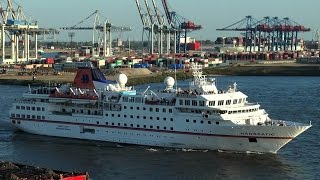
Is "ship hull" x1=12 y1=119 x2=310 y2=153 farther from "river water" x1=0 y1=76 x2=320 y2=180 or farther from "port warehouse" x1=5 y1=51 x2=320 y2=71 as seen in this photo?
"port warehouse" x1=5 y1=51 x2=320 y2=71

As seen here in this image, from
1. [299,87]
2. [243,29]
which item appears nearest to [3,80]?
[299,87]

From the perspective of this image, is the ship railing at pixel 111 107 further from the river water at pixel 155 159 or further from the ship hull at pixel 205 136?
the river water at pixel 155 159

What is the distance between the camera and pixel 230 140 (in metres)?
30.8

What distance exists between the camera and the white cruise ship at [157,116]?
101 ft

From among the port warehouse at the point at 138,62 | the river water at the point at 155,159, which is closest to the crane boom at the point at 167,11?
the port warehouse at the point at 138,62

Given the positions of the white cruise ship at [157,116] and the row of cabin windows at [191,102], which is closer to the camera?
the white cruise ship at [157,116]

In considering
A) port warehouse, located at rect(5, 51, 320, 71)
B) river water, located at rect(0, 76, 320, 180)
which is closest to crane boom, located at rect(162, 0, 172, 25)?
port warehouse, located at rect(5, 51, 320, 71)

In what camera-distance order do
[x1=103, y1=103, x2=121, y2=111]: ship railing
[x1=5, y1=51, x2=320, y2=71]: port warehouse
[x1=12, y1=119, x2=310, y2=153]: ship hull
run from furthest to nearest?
[x1=5, y1=51, x2=320, y2=71]: port warehouse
[x1=103, y1=103, x2=121, y2=111]: ship railing
[x1=12, y1=119, x2=310, y2=153]: ship hull

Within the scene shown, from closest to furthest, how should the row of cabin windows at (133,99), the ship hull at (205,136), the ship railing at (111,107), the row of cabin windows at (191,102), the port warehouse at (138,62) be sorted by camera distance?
the ship hull at (205,136), the row of cabin windows at (191,102), the row of cabin windows at (133,99), the ship railing at (111,107), the port warehouse at (138,62)

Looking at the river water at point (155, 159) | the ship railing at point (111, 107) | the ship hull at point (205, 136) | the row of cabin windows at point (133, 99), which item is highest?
the row of cabin windows at point (133, 99)

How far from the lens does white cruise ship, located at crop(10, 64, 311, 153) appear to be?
3070cm

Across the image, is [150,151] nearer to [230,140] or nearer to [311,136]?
[230,140]

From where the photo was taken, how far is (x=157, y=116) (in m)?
32.2

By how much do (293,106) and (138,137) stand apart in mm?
20187
